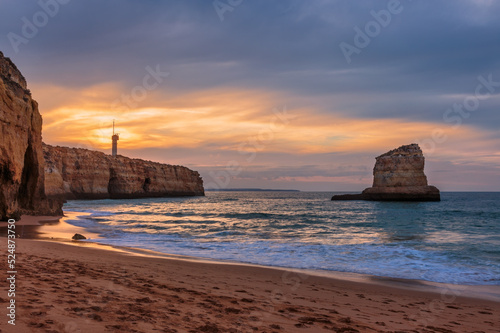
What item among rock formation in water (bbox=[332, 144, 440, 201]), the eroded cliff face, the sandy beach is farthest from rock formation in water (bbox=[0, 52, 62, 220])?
rock formation in water (bbox=[332, 144, 440, 201])

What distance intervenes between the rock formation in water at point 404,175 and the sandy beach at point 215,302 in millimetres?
59734

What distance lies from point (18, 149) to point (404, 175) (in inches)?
2399

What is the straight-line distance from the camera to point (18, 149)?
19094mm

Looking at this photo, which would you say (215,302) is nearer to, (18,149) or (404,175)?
(18,149)

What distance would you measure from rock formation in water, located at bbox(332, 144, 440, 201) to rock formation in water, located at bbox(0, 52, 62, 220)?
56.1m

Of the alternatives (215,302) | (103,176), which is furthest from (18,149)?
(103,176)

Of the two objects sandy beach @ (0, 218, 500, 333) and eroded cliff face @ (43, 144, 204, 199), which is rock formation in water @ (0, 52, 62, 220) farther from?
eroded cliff face @ (43, 144, 204, 199)

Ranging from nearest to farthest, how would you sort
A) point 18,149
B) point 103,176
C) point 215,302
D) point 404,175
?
1. point 215,302
2. point 18,149
3. point 404,175
4. point 103,176

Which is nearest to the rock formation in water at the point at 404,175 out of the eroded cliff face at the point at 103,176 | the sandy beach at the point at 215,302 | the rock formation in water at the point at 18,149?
the rock formation in water at the point at 18,149

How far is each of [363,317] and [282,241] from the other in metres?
11.2

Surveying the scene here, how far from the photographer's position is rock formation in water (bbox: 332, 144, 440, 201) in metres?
63.7

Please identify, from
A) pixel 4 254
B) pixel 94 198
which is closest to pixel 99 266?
pixel 4 254

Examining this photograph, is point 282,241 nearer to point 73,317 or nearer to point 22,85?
point 73,317

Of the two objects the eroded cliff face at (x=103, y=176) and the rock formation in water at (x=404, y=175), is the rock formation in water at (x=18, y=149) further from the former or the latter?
the rock formation in water at (x=404, y=175)
